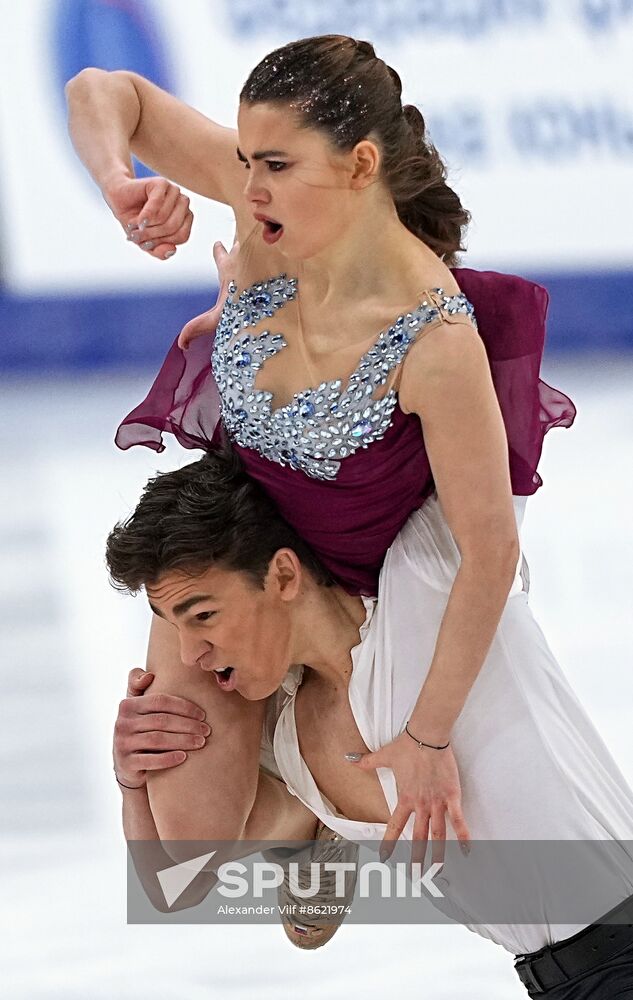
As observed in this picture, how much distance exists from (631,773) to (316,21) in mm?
4428

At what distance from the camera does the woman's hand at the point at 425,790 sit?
84.6 inches

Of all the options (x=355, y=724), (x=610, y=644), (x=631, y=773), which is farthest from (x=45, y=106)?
(x=355, y=724)

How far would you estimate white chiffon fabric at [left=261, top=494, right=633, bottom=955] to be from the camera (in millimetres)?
2182

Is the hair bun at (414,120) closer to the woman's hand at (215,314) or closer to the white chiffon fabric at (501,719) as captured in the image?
the woman's hand at (215,314)

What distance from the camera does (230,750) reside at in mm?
2432

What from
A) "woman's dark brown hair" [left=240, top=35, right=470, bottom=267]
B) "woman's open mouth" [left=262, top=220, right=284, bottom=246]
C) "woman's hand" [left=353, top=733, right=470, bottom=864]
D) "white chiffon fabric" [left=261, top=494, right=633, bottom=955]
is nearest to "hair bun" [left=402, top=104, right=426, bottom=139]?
"woman's dark brown hair" [left=240, top=35, right=470, bottom=267]

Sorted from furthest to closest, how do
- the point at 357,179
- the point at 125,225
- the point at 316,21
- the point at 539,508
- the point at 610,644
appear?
the point at 316,21 → the point at 539,508 → the point at 610,644 → the point at 125,225 → the point at 357,179

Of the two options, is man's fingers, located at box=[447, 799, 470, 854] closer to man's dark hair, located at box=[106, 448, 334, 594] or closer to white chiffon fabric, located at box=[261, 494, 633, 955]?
white chiffon fabric, located at box=[261, 494, 633, 955]

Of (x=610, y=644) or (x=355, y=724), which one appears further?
(x=610, y=644)

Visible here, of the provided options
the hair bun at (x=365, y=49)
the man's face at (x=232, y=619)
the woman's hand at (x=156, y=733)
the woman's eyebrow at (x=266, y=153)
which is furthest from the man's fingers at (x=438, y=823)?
the hair bun at (x=365, y=49)

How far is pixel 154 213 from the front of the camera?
2154mm

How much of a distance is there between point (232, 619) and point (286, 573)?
10 cm

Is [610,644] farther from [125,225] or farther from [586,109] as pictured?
[586,109]

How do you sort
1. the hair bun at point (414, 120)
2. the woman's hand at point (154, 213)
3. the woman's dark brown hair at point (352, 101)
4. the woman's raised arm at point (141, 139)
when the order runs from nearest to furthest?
the woman's dark brown hair at point (352, 101), the hair bun at point (414, 120), the woman's hand at point (154, 213), the woman's raised arm at point (141, 139)
